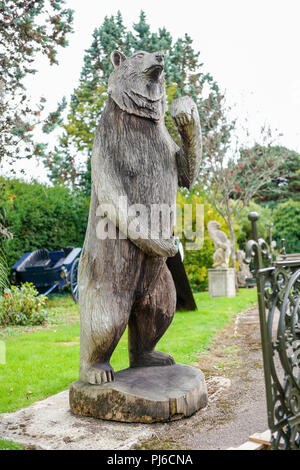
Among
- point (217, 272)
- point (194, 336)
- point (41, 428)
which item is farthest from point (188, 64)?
point (41, 428)

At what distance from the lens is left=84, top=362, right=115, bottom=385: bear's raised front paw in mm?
2762

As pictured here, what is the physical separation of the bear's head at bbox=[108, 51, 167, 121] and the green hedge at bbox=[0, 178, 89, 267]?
7.13 m

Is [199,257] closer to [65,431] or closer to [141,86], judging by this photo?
[141,86]

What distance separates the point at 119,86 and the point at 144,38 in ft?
44.5

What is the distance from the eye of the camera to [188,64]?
16.5 meters

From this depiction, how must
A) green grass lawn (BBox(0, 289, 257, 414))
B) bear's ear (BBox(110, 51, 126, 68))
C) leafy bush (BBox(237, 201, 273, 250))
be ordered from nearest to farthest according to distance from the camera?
bear's ear (BBox(110, 51, 126, 68)) → green grass lawn (BBox(0, 289, 257, 414)) → leafy bush (BBox(237, 201, 273, 250))

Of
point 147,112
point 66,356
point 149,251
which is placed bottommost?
point 66,356

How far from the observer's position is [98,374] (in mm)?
2770

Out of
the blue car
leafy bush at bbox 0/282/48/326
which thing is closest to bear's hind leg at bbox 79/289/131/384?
leafy bush at bbox 0/282/48/326

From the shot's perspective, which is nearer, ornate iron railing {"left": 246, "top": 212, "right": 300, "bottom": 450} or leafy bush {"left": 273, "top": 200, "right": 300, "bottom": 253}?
ornate iron railing {"left": 246, "top": 212, "right": 300, "bottom": 450}

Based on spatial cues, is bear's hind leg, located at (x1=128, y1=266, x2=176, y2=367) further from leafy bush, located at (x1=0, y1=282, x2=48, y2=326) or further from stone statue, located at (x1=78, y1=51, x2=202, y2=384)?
leafy bush, located at (x1=0, y1=282, x2=48, y2=326)

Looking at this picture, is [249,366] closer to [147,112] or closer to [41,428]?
[41,428]

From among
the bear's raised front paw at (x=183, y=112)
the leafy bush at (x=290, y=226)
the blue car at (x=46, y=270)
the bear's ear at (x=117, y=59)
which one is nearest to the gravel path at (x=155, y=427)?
the bear's raised front paw at (x=183, y=112)

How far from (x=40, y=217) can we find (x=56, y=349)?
Answer: 6108 mm
